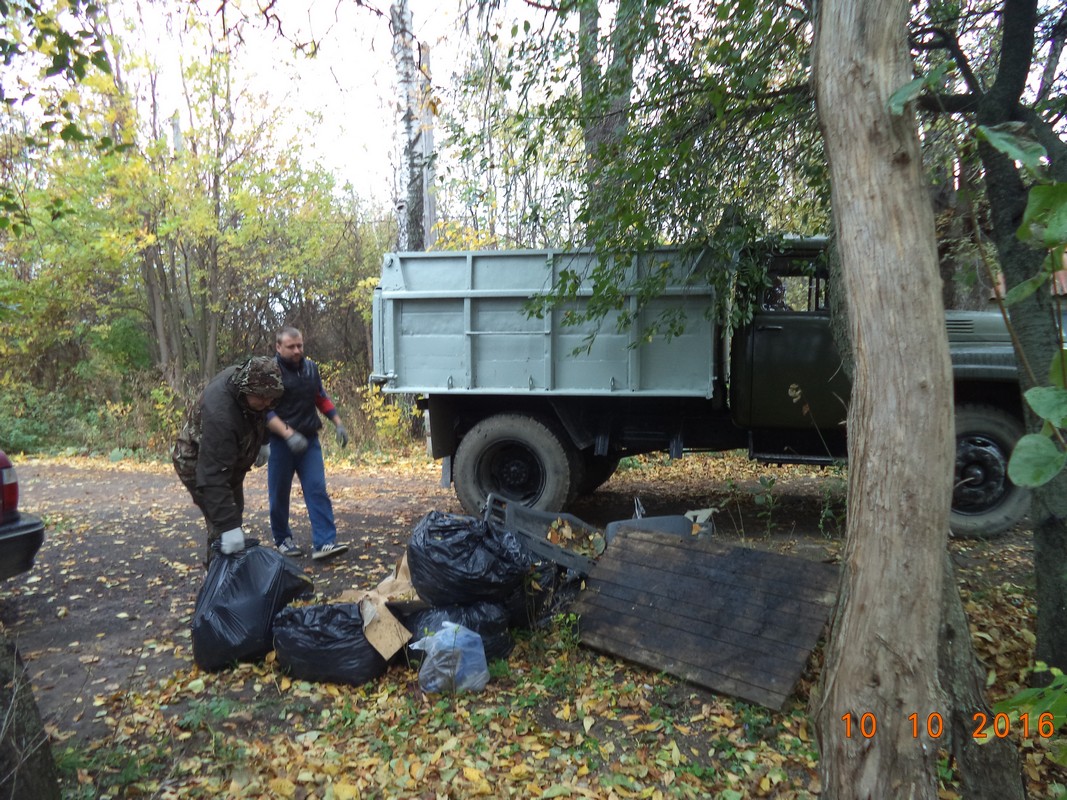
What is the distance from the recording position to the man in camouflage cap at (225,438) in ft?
14.4

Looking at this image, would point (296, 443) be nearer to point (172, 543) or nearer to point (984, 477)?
point (172, 543)

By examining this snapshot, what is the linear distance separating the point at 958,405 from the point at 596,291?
299cm

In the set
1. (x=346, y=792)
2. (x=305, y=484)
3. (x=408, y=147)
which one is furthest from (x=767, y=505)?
(x=408, y=147)

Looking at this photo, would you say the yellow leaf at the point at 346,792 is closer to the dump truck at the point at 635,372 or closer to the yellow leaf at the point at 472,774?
the yellow leaf at the point at 472,774

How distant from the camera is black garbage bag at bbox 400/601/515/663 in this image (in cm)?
382

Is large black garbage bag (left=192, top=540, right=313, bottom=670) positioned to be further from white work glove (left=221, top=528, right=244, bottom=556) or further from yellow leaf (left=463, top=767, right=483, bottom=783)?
yellow leaf (left=463, top=767, right=483, bottom=783)

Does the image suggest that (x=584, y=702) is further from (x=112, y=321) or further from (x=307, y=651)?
(x=112, y=321)

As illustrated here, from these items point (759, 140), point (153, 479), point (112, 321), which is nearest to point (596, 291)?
point (759, 140)

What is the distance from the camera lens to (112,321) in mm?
15312

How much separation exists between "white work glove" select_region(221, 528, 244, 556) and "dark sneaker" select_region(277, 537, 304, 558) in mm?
1542

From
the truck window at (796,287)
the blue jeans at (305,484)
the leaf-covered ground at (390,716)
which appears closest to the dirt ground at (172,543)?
the leaf-covered ground at (390,716)

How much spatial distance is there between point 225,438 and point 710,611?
2.91m

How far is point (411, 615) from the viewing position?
393 cm

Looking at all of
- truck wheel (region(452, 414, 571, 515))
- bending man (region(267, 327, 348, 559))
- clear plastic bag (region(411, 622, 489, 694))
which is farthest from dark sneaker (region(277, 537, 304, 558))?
clear plastic bag (region(411, 622, 489, 694))
